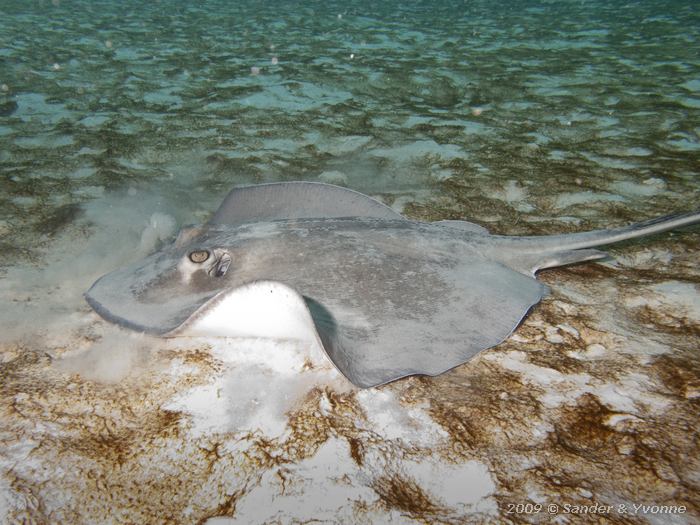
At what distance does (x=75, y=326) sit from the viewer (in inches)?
94.4

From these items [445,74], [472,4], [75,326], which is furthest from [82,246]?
[472,4]

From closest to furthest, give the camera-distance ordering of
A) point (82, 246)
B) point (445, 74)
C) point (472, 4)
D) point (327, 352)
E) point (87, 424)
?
point (327, 352) < point (87, 424) < point (82, 246) < point (445, 74) < point (472, 4)

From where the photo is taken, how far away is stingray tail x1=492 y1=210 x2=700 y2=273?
262 cm

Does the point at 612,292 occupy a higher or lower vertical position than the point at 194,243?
lower

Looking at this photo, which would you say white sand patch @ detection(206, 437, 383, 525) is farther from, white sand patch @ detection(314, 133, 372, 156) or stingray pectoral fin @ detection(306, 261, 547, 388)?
white sand patch @ detection(314, 133, 372, 156)

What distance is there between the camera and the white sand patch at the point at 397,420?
181cm

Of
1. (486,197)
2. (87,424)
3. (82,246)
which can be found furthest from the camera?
(486,197)

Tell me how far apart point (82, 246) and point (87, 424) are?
175 cm

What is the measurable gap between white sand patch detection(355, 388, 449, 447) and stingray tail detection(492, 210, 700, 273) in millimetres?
1122

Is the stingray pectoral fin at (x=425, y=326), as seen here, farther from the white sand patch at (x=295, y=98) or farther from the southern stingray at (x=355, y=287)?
the white sand patch at (x=295, y=98)

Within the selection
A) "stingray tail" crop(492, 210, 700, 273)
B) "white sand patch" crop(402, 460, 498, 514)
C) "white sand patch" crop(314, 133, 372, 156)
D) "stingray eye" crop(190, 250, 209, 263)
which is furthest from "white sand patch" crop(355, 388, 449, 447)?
"white sand patch" crop(314, 133, 372, 156)

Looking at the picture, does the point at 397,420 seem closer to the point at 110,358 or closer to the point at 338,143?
the point at 110,358

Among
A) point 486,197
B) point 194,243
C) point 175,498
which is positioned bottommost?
point 486,197

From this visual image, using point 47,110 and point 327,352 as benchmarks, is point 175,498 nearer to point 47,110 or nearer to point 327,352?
point 327,352
